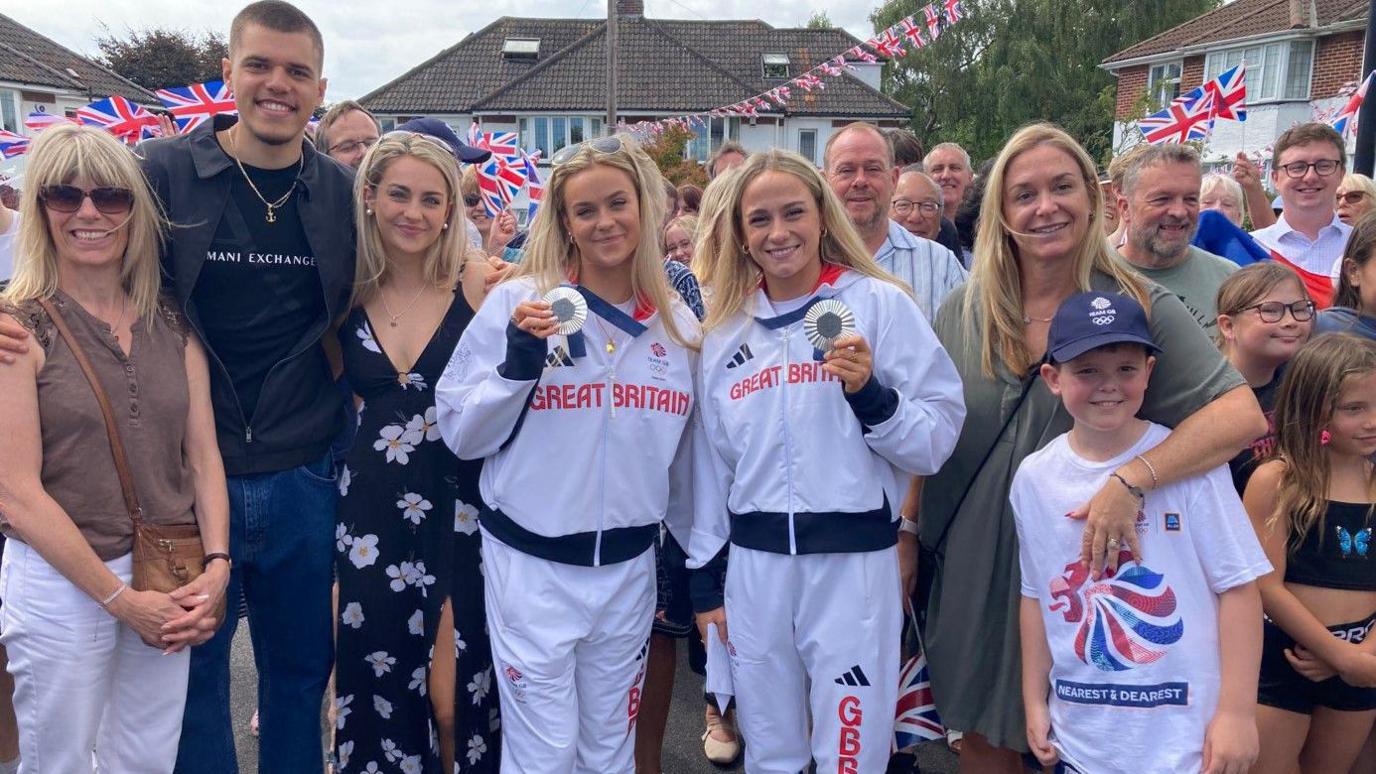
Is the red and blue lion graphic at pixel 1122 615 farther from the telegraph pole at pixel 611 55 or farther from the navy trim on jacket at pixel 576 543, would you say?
the telegraph pole at pixel 611 55

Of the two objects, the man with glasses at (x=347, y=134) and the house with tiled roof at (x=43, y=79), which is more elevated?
the house with tiled roof at (x=43, y=79)

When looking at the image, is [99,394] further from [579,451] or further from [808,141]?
[808,141]

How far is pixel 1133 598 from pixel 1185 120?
269 inches

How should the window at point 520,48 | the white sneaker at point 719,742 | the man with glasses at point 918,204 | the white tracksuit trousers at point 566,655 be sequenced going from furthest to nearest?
the window at point 520,48 < the man with glasses at point 918,204 < the white sneaker at point 719,742 < the white tracksuit trousers at point 566,655

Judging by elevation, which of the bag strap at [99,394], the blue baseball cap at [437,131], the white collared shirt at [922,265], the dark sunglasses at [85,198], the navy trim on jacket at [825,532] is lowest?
the navy trim on jacket at [825,532]

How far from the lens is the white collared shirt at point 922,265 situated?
3.98 metres

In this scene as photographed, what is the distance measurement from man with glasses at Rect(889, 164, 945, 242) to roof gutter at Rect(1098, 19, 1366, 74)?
25009 millimetres

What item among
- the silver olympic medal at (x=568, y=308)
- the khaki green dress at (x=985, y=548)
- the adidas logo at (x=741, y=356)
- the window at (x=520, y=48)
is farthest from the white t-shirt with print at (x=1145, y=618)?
the window at (x=520, y=48)

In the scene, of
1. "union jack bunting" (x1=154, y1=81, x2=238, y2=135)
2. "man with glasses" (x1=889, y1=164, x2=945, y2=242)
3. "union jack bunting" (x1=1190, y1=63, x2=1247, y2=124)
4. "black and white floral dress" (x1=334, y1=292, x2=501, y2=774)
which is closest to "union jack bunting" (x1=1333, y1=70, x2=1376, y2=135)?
"union jack bunting" (x1=1190, y1=63, x2=1247, y2=124)

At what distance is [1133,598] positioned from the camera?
93.6 inches

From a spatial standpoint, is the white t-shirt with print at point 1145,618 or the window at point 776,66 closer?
the white t-shirt with print at point 1145,618

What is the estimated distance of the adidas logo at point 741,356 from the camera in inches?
110

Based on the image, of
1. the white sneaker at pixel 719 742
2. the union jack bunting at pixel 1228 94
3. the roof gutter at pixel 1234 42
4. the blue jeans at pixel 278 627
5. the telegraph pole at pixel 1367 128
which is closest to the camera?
the blue jeans at pixel 278 627

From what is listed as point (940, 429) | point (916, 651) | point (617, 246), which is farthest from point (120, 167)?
point (916, 651)
